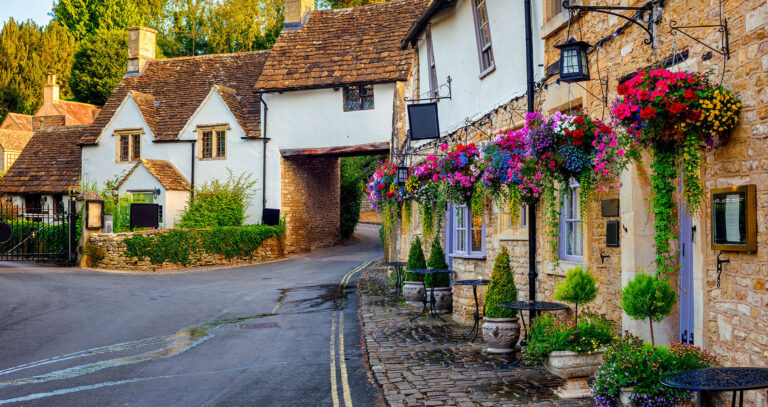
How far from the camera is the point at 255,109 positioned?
31.7 m

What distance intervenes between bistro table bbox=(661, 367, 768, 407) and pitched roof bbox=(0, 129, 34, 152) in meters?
54.4

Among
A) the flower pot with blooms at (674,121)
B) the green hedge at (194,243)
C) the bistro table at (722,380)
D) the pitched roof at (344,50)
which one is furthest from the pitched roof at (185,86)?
the bistro table at (722,380)

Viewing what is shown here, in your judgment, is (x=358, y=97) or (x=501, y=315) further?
(x=358, y=97)

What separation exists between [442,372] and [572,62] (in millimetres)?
4251

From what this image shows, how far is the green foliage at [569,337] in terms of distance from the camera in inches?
293

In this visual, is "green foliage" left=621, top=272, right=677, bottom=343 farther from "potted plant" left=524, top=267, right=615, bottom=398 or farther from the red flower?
the red flower

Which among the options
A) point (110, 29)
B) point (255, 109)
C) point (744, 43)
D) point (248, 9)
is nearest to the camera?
point (744, 43)

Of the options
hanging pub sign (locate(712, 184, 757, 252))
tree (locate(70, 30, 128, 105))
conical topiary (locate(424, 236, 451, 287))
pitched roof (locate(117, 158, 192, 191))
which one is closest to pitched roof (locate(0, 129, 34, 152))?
tree (locate(70, 30, 128, 105))

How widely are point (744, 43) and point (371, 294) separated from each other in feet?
42.8

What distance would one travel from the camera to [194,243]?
2652 cm

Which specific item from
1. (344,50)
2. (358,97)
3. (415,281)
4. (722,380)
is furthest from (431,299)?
(344,50)

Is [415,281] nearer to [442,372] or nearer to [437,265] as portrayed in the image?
[437,265]

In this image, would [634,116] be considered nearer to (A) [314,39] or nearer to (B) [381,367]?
(B) [381,367]

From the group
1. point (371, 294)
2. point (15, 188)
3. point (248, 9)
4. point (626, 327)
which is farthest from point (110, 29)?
point (626, 327)
